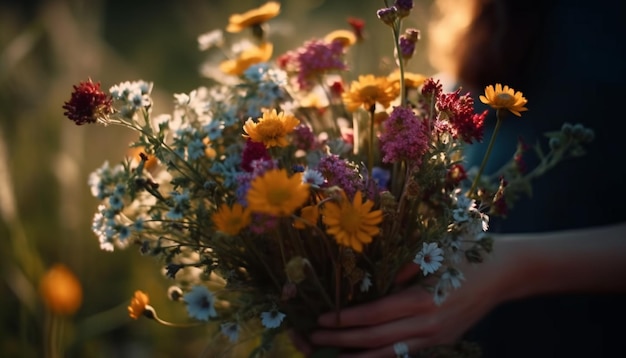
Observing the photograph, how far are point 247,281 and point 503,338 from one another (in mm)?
441

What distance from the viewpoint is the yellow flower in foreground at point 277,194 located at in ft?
1.18

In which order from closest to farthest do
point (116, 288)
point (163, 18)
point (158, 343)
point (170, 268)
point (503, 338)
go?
1. point (170, 268)
2. point (503, 338)
3. point (158, 343)
4. point (116, 288)
5. point (163, 18)

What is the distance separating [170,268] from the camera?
475 millimetres

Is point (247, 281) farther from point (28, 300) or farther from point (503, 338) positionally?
point (28, 300)

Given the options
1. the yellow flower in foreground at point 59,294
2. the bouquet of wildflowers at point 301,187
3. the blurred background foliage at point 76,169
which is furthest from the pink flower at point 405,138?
the yellow flower in foreground at point 59,294

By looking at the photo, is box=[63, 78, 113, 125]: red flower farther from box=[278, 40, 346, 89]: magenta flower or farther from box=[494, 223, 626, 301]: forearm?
box=[494, 223, 626, 301]: forearm

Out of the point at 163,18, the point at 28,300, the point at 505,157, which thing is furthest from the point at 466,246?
the point at 163,18

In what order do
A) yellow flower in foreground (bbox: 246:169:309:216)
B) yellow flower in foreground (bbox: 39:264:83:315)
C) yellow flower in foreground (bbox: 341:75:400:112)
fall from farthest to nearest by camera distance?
yellow flower in foreground (bbox: 39:264:83:315) → yellow flower in foreground (bbox: 341:75:400:112) → yellow flower in foreground (bbox: 246:169:309:216)

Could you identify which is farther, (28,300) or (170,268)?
(28,300)

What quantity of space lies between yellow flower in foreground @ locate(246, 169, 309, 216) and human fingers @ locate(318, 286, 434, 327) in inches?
7.2

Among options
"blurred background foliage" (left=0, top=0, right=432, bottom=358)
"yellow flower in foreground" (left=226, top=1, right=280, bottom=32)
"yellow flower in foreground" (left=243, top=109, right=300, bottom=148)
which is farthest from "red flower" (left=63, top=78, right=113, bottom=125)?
"blurred background foliage" (left=0, top=0, right=432, bottom=358)

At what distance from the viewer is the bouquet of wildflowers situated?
426 mm

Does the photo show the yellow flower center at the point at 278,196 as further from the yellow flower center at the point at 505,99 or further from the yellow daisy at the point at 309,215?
the yellow flower center at the point at 505,99

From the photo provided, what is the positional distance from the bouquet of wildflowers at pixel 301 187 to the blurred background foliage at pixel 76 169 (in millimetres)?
220
